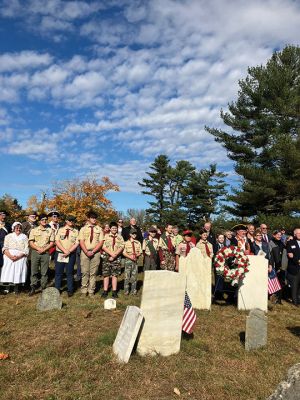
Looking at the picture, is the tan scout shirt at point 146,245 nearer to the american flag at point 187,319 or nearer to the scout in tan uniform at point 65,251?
the scout in tan uniform at point 65,251

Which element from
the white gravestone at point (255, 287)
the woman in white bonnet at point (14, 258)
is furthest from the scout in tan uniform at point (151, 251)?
the woman in white bonnet at point (14, 258)

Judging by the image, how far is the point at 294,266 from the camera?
9.66 meters

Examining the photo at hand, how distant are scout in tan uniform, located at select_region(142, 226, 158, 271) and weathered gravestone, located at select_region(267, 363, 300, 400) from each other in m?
7.51

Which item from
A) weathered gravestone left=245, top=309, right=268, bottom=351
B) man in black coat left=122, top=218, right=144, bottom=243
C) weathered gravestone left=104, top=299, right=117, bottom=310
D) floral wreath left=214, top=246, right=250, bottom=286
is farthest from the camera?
man in black coat left=122, top=218, right=144, bottom=243

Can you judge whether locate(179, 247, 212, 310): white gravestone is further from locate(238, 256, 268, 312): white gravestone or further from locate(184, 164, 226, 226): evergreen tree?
locate(184, 164, 226, 226): evergreen tree

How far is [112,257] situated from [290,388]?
6.69m

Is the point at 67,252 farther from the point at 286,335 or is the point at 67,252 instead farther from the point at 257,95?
the point at 257,95

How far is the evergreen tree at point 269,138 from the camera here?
21.2 meters

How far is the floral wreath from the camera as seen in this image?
8414mm

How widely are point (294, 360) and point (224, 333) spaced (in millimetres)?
1444

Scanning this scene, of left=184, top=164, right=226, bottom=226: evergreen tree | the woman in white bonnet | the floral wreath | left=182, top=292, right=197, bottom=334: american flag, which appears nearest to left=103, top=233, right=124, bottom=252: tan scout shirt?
the woman in white bonnet

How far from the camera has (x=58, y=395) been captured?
397 centimetres

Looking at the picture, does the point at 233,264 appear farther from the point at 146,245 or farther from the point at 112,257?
the point at 112,257

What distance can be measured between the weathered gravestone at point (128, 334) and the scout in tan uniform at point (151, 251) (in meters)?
5.31
